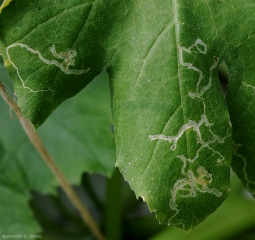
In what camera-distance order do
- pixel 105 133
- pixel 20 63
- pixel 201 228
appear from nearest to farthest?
pixel 20 63
pixel 105 133
pixel 201 228

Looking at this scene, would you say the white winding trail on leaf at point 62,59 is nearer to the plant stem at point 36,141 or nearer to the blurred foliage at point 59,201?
the plant stem at point 36,141

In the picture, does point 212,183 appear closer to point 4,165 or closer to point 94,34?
point 94,34

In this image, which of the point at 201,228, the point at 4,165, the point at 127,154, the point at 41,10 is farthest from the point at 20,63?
the point at 201,228

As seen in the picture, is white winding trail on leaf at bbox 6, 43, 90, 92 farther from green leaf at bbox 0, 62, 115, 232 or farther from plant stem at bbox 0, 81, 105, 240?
green leaf at bbox 0, 62, 115, 232

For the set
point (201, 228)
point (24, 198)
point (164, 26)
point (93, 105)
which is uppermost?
point (164, 26)

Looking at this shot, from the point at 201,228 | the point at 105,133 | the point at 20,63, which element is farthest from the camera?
the point at 201,228

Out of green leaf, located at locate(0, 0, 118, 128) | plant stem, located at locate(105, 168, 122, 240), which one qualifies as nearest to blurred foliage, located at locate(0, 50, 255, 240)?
plant stem, located at locate(105, 168, 122, 240)

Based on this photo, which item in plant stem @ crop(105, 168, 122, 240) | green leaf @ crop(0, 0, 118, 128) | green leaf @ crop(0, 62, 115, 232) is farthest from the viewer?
plant stem @ crop(105, 168, 122, 240)

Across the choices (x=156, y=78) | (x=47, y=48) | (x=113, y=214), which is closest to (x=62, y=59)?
(x=47, y=48)
